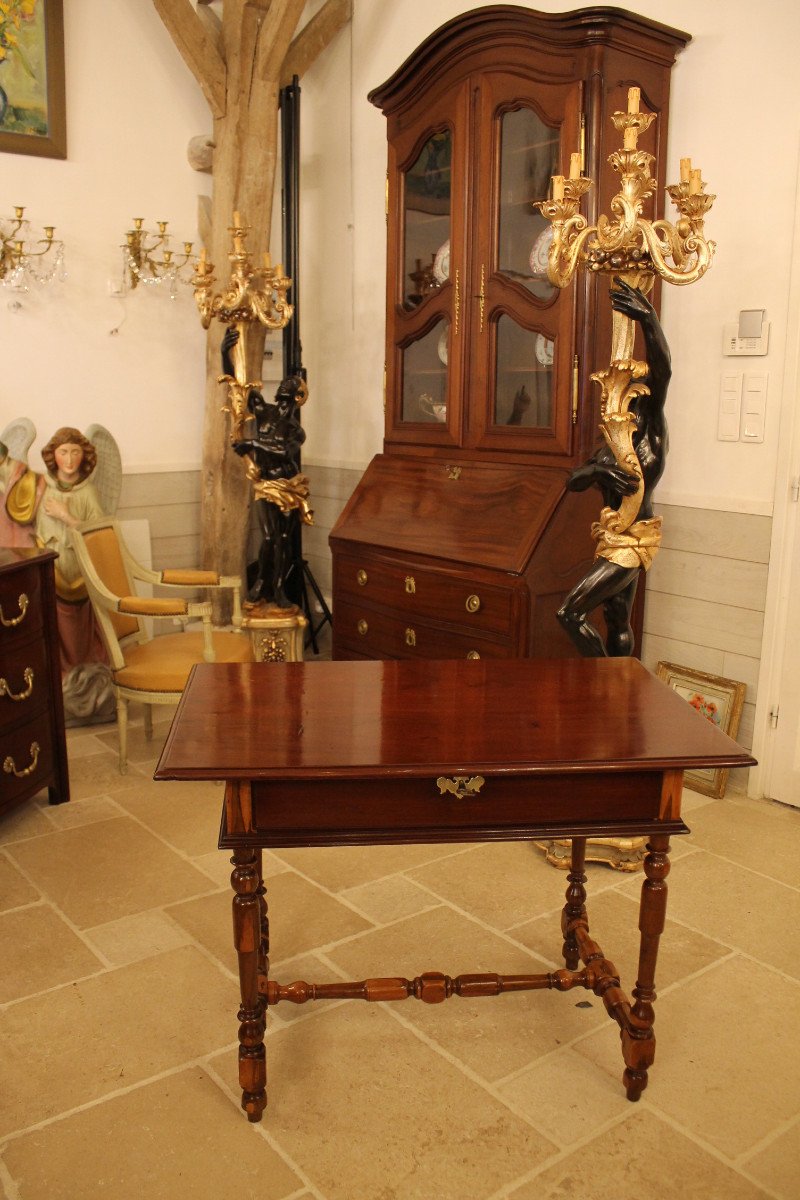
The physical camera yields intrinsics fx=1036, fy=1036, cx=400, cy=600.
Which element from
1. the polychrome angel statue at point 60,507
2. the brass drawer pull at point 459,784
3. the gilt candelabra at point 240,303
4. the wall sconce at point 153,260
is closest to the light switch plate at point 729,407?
the gilt candelabra at point 240,303

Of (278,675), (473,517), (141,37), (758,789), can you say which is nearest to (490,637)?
(473,517)

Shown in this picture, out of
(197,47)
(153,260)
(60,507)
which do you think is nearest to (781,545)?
(60,507)

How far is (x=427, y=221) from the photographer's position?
13.6 feet

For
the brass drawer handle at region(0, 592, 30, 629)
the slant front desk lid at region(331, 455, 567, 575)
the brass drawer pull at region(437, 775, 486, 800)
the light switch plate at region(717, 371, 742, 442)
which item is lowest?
the brass drawer pull at region(437, 775, 486, 800)

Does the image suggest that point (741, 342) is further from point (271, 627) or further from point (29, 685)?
point (29, 685)

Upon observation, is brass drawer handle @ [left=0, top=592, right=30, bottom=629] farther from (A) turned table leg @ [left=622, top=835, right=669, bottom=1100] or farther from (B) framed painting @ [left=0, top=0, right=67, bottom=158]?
(B) framed painting @ [left=0, top=0, right=67, bottom=158]

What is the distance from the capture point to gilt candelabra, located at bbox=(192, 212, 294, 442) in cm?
427

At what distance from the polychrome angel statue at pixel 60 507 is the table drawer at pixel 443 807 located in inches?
111

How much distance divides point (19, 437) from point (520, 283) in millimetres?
Answer: 2289

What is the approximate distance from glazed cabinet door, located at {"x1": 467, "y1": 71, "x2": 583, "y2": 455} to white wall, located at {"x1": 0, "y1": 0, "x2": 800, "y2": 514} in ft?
1.61

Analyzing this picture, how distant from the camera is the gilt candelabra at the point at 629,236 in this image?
271 cm

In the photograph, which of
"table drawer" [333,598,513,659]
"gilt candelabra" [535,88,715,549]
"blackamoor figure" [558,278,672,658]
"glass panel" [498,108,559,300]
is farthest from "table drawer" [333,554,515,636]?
"glass panel" [498,108,559,300]

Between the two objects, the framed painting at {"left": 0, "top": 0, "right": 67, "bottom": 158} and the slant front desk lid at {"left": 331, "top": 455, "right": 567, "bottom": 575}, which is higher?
the framed painting at {"left": 0, "top": 0, "right": 67, "bottom": 158}

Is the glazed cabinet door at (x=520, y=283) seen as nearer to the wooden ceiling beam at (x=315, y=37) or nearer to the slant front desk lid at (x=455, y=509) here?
the slant front desk lid at (x=455, y=509)
